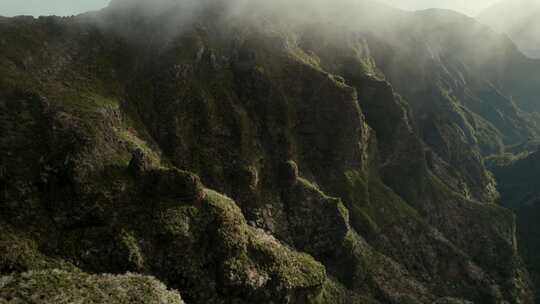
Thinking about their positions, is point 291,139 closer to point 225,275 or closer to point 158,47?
point 158,47

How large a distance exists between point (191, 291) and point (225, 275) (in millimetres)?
7929

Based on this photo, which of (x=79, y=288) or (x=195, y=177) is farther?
(x=195, y=177)

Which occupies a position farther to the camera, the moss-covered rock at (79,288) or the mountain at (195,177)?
the mountain at (195,177)

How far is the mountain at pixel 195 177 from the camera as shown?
83.4m

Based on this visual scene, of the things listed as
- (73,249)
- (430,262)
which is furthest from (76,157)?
(430,262)

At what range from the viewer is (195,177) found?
100 meters

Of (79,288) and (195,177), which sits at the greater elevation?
(195,177)

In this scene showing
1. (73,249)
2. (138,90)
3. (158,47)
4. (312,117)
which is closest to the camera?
(73,249)

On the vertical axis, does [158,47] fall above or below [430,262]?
above

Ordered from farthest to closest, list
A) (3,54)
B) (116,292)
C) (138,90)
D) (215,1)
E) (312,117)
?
A: (215,1), (312,117), (138,90), (3,54), (116,292)

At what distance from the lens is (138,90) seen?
136m

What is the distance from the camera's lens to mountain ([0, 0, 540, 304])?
274 feet

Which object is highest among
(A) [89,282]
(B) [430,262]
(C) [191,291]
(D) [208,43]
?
(D) [208,43]

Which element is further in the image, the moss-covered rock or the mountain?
the mountain
